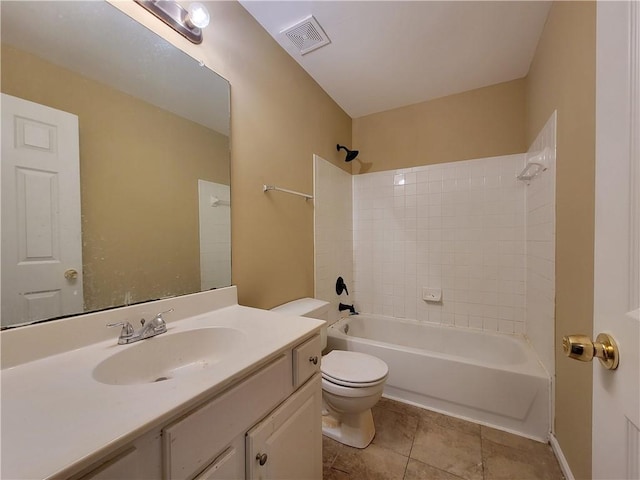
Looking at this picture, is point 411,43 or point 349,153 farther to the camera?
point 349,153

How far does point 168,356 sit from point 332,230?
159 cm

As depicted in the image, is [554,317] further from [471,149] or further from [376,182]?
[376,182]

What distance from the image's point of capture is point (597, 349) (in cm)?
41

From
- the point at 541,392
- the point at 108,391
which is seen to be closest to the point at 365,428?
the point at 541,392

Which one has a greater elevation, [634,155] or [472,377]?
[634,155]

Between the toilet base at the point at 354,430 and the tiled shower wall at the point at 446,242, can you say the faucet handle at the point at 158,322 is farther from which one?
the tiled shower wall at the point at 446,242

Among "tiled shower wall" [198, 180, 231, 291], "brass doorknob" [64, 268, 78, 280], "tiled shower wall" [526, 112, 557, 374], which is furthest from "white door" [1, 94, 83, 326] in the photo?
"tiled shower wall" [526, 112, 557, 374]

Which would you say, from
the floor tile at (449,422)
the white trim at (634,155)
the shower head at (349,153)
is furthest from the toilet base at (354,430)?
the shower head at (349,153)

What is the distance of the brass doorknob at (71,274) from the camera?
796mm

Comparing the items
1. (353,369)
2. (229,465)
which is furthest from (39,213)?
(353,369)

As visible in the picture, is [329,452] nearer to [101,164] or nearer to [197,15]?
[101,164]

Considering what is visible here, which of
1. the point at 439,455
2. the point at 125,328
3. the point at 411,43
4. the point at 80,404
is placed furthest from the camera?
the point at 411,43

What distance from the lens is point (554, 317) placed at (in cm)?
136

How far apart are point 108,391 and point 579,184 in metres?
1.74
